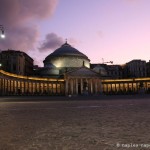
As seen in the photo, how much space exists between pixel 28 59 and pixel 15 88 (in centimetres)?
3703

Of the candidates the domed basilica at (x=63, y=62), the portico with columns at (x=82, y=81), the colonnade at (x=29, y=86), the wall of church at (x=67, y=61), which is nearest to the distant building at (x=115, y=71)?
the domed basilica at (x=63, y=62)

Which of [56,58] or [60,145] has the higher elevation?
[56,58]

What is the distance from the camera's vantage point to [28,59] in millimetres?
116875

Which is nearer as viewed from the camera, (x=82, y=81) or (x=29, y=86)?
(x=29, y=86)

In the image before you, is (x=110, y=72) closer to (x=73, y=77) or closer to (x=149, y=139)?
(x=73, y=77)

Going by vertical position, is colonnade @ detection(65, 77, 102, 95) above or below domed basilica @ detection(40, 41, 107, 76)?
below

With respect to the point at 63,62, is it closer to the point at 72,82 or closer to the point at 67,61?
the point at 67,61

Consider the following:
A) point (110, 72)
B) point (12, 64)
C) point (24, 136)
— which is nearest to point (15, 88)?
point (12, 64)

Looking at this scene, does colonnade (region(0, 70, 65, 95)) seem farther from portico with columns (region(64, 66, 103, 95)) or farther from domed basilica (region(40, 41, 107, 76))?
domed basilica (region(40, 41, 107, 76))

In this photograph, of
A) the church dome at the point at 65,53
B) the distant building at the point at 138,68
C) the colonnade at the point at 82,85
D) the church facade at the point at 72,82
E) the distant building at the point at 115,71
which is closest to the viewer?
the church facade at the point at 72,82

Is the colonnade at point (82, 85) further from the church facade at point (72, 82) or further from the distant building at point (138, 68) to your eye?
the distant building at point (138, 68)

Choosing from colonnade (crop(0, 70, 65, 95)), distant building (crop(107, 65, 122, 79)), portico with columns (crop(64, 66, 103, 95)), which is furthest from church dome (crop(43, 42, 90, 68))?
distant building (crop(107, 65, 122, 79))

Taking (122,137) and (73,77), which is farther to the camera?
(73,77)

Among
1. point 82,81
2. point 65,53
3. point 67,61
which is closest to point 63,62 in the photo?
point 67,61
